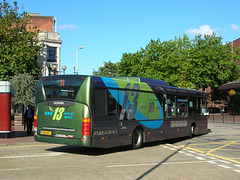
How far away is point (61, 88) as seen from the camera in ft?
36.6

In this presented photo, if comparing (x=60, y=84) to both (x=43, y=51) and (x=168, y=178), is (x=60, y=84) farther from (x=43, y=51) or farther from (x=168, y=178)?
(x=43, y=51)

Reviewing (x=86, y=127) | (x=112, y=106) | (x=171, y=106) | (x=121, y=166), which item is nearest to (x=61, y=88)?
(x=86, y=127)

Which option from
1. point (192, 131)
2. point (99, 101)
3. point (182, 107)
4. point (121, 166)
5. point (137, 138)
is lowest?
point (121, 166)

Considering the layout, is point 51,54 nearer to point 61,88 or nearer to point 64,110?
point 61,88

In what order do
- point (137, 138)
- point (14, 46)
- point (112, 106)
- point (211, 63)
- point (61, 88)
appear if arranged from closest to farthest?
1. point (61, 88)
2. point (112, 106)
3. point (137, 138)
4. point (14, 46)
5. point (211, 63)

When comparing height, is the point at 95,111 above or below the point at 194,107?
below

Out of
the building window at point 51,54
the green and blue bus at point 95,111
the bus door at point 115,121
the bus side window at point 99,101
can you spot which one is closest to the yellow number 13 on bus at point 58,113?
the green and blue bus at point 95,111

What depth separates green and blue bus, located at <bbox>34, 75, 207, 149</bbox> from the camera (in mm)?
10648

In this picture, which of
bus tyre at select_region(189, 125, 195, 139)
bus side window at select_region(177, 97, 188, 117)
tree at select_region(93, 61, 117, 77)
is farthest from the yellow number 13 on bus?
tree at select_region(93, 61, 117, 77)

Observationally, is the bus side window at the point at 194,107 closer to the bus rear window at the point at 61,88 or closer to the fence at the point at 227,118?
the bus rear window at the point at 61,88

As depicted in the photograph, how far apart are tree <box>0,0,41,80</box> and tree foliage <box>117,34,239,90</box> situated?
21.3 m

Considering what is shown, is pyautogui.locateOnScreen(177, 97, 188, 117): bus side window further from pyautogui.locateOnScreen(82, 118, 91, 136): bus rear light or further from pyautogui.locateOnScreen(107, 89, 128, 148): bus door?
pyautogui.locateOnScreen(82, 118, 91, 136): bus rear light

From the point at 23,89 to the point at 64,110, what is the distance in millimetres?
30996

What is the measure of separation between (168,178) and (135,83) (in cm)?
641
